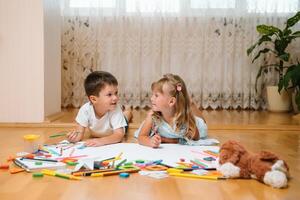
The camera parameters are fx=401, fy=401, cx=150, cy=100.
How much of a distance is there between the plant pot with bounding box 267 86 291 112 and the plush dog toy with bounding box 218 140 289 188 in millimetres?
2135

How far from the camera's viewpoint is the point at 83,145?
1.83 meters

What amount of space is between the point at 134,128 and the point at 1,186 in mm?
1341

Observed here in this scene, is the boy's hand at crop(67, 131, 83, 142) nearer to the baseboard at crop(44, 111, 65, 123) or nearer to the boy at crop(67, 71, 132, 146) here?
the boy at crop(67, 71, 132, 146)

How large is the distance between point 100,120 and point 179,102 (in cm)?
43

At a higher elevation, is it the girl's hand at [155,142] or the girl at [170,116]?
the girl at [170,116]

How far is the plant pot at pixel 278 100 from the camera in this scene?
3.39 meters

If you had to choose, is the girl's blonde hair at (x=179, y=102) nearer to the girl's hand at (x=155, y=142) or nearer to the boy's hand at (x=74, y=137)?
the girl's hand at (x=155, y=142)

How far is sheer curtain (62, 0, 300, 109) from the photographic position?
3471mm

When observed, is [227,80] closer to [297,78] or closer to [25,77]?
[297,78]

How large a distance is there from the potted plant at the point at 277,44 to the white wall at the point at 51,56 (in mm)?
1548

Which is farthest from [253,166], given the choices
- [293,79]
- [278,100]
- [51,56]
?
[278,100]

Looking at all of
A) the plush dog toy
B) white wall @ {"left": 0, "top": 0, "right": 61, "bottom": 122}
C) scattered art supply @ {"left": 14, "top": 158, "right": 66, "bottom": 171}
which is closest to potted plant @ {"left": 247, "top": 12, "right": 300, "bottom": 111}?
white wall @ {"left": 0, "top": 0, "right": 61, "bottom": 122}

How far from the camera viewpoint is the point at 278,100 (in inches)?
134

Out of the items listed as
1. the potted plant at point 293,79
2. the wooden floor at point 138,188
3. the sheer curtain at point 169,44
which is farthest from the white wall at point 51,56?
the potted plant at point 293,79
